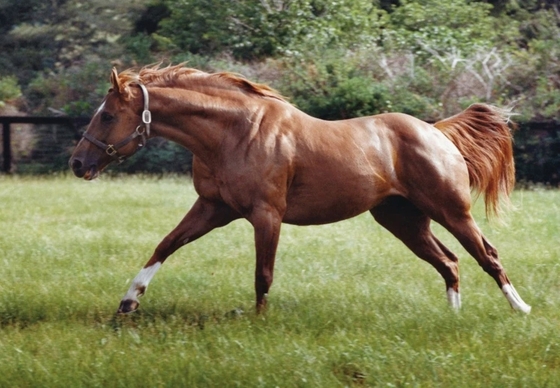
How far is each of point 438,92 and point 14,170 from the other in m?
9.68

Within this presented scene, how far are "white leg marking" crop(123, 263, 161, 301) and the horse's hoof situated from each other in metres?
0.03

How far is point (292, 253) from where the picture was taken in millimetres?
10047

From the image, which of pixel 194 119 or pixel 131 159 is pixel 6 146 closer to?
pixel 131 159

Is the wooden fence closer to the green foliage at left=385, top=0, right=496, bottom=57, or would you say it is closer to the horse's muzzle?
the green foliage at left=385, top=0, right=496, bottom=57

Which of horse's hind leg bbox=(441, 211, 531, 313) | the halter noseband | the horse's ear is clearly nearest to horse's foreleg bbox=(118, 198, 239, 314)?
the halter noseband

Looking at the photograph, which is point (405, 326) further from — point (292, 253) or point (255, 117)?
point (292, 253)

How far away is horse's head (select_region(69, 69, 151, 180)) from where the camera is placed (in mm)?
7082

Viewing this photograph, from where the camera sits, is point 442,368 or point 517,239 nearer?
point 442,368

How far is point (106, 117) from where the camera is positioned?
7.10 metres

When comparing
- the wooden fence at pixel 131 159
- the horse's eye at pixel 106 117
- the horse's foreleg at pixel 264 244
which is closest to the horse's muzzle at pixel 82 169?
the horse's eye at pixel 106 117

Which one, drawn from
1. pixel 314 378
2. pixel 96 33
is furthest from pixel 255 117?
pixel 96 33

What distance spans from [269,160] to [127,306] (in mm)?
1571

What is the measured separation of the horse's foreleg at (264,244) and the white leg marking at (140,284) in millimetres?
892

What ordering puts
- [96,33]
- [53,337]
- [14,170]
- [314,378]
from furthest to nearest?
1. [96,33]
2. [14,170]
3. [53,337]
4. [314,378]
